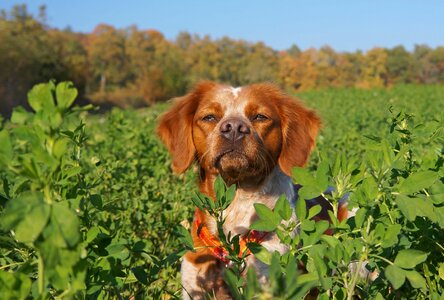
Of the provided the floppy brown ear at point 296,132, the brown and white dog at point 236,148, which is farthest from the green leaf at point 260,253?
the floppy brown ear at point 296,132

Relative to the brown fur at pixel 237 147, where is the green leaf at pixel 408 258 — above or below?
above

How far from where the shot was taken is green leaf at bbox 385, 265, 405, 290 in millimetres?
1525

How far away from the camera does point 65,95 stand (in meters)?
1.26

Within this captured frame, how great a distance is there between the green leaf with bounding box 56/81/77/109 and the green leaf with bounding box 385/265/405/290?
0.98 m

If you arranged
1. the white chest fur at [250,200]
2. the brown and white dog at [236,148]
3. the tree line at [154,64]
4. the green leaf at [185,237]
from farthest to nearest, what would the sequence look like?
the tree line at [154,64] < the white chest fur at [250,200] < the brown and white dog at [236,148] < the green leaf at [185,237]

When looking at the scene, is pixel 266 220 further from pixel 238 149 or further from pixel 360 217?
pixel 238 149

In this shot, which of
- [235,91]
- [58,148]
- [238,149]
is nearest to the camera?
[58,148]

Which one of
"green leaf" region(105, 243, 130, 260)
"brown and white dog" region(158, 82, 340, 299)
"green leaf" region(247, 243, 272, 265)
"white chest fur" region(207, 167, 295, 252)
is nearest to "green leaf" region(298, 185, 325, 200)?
"green leaf" region(247, 243, 272, 265)

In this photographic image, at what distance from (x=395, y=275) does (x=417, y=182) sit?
331mm

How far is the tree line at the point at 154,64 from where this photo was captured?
51.6 meters


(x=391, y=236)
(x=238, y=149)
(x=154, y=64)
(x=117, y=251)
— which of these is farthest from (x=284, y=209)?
(x=154, y=64)

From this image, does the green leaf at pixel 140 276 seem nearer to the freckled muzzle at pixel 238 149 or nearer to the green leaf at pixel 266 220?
the green leaf at pixel 266 220

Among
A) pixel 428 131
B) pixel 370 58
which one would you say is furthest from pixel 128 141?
pixel 370 58

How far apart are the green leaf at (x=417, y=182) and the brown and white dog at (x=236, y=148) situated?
1.49m
